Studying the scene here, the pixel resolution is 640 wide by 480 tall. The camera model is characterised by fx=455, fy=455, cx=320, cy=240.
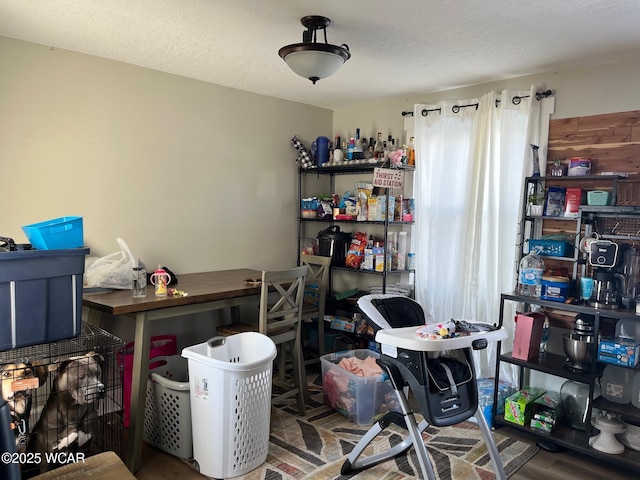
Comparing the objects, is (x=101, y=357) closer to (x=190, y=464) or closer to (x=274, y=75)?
(x=190, y=464)

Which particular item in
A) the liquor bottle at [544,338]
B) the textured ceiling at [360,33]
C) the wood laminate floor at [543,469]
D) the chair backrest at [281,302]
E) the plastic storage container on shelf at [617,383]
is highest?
the textured ceiling at [360,33]

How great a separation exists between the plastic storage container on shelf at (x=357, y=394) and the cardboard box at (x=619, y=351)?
4.02 ft

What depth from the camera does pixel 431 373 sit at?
Result: 2.18m

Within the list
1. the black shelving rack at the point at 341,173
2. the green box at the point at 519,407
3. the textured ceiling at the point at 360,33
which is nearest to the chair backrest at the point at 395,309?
the green box at the point at 519,407

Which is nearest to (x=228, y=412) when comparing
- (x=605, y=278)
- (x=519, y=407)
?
(x=519, y=407)

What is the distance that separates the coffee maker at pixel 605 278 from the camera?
2.57 metres

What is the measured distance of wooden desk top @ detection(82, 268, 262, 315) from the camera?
92.7 inches

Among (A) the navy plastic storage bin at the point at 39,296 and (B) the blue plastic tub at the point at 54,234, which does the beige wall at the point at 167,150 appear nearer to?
(B) the blue plastic tub at the point at 54,234

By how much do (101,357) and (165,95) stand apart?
207 cm

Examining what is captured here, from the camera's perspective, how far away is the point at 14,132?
2.70m

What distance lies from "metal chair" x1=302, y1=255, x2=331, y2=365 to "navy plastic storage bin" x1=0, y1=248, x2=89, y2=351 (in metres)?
1.91

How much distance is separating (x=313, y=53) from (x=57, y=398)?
1955mm

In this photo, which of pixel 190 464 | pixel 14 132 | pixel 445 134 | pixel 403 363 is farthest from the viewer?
pixel 445 134

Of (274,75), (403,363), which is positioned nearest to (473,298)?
(403,363)
